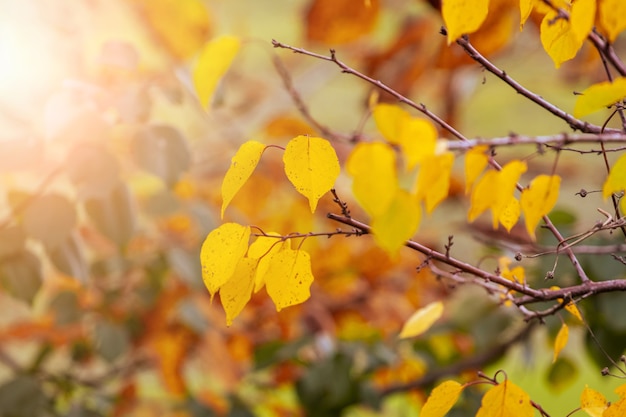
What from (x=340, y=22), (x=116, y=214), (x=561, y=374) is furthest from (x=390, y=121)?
(x=340, y=22)

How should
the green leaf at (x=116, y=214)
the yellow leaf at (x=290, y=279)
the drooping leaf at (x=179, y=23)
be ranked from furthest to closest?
the drooping leaf at (x=179, y=23) < the green leaf at (x=116, y=214) < the yellow leaf at (x=290, y=279)

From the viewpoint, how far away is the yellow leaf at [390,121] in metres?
0.25

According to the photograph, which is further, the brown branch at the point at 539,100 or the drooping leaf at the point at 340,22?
the drooping leaf at the point at 340,22

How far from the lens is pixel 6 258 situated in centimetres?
69

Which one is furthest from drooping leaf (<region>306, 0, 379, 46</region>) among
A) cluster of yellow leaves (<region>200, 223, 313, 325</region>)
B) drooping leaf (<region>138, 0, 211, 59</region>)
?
cluster of yellow leaves (<region>200, 223, 313, 325</region>)

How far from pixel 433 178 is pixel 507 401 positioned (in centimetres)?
13

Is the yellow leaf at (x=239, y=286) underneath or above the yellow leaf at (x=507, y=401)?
above

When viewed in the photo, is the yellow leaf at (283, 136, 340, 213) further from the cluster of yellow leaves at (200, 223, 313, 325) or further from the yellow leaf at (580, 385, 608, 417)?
the yellow leaf at (580, 385, 608, 417)

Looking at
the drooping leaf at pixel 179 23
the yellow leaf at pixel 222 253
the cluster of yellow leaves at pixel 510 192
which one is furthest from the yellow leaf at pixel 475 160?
the drooping leaf at pixel 179 23

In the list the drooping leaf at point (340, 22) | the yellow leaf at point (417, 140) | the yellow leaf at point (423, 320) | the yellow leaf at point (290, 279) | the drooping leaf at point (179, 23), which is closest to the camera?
the yellow leaf at point (417, 140)

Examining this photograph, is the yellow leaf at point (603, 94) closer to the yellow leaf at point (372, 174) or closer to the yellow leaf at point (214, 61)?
the yellow leaf at point (372, 174)

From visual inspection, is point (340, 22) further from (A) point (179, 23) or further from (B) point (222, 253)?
(B) point (222, 253)

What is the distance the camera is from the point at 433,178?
0.26m

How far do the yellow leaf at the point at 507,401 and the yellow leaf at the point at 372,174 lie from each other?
131mm
